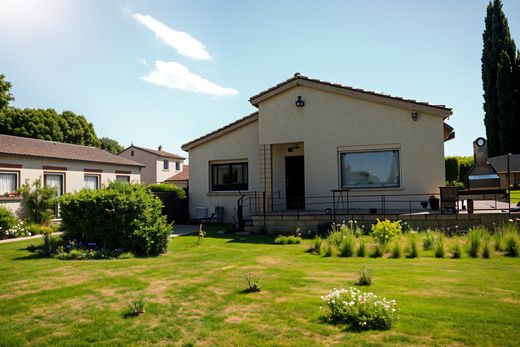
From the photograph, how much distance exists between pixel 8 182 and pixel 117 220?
35.5 ft

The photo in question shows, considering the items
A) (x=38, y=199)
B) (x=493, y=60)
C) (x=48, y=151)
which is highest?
(x=493, y=60)

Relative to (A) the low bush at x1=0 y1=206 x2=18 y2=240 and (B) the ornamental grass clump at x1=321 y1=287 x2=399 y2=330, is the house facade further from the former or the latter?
(B) the ornamental grass clump at x1=321 y1=287 x2=399 y2=330

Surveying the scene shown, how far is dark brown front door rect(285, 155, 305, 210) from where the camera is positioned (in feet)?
58.9

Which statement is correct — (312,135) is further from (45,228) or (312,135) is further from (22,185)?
(22,185)

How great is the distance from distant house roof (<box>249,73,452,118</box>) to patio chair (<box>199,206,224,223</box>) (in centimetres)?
604

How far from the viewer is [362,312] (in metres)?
4.64

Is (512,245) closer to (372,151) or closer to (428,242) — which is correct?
(428,242)

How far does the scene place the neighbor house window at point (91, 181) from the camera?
22.2 m

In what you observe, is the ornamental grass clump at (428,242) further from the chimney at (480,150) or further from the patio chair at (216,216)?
the patio chair at (216,216)

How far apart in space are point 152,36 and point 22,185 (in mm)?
10777

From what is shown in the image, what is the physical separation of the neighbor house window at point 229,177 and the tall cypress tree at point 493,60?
35564mm

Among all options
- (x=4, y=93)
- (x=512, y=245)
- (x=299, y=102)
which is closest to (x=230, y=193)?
(x=299, y=102)

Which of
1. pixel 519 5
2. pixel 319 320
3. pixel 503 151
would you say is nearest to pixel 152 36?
pixel 319 320

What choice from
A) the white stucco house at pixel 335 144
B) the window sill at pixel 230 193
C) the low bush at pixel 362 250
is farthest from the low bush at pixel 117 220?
the window sill at pixel 230 193
